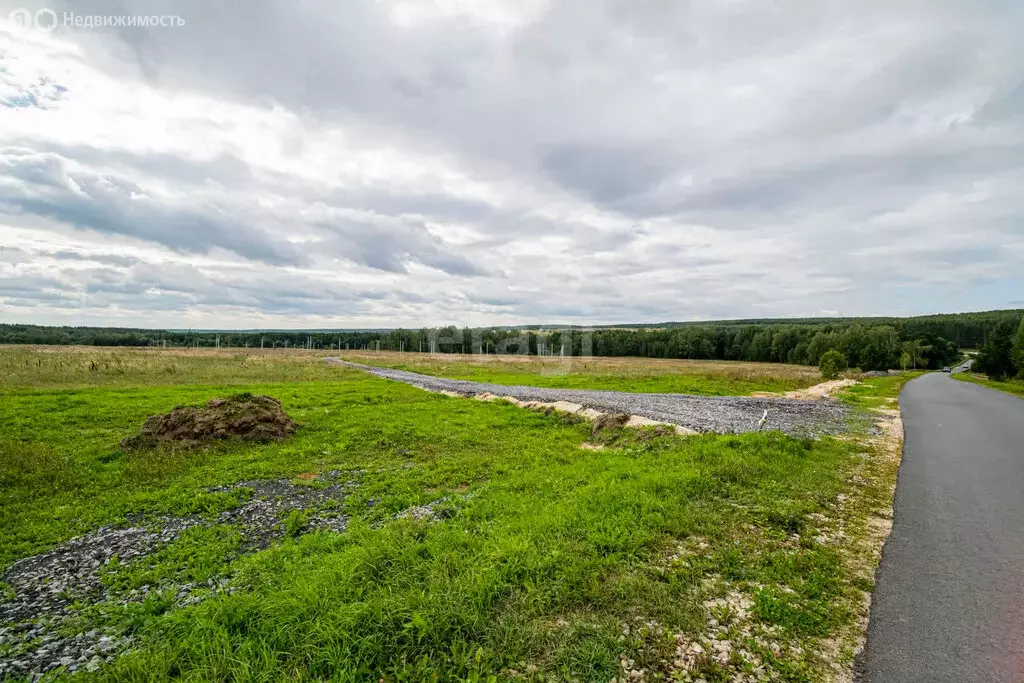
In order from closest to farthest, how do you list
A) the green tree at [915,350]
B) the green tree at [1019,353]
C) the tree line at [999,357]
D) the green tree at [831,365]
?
the green tree at [1019,353]
the green tree at [831,365]
the tree line at [999,357]
the green tree at [915,350]

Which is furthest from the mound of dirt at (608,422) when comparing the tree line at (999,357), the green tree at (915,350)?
the green tree at (915,350)

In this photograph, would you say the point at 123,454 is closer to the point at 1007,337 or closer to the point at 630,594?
the point at 630,594

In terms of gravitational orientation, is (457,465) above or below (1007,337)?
below

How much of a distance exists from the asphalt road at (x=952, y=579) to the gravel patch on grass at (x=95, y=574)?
8.68 m

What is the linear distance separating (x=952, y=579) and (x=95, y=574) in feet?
43.3

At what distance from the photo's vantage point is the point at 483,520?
8.43 m

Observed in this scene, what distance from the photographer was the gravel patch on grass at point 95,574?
5406 mm

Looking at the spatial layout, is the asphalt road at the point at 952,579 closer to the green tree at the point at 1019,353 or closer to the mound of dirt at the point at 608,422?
the mound of dirt at the point at 608,422

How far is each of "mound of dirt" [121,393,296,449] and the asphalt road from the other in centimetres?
1778

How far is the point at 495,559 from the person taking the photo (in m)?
6.52

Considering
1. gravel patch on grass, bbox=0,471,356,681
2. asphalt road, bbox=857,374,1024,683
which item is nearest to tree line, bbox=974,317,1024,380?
asphalt road, bbox=857,374,1024,683

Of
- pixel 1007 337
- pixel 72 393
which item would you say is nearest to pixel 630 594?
pixel 72 393

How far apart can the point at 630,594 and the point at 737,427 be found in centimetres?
1411

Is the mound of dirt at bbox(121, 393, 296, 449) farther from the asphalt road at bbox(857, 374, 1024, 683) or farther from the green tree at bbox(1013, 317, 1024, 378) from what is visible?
the green tree at bbox(1013, 317, 1024, 378)
